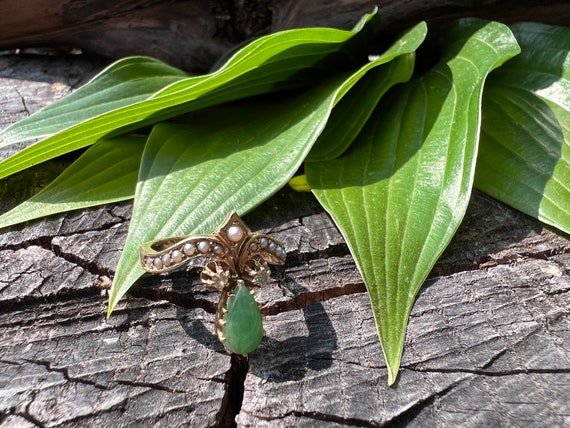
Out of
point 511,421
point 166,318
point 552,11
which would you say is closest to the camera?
point 511,421

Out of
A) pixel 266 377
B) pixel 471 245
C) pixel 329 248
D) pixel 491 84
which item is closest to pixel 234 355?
pixel 266 377

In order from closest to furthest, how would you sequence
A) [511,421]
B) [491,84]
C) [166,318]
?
[511,421]
[166,318]
[491,84]

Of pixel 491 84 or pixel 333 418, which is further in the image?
pixel 491 84

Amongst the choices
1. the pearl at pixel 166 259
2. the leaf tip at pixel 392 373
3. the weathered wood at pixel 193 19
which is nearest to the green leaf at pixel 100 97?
the weathered wood at pixel 193 19

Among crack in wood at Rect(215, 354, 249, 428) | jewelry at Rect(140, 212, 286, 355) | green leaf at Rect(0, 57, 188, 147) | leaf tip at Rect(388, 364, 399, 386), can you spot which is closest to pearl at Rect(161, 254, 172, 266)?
jewelry at Rect(140, 212, 286, 355)

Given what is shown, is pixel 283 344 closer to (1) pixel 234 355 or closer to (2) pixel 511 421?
(1) pixel 234 355

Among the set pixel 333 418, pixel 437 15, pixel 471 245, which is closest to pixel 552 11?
pixel 437 15

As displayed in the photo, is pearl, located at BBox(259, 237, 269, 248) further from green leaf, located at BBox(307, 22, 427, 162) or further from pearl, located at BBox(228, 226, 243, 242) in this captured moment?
green leaf, located at BBox(307, 22, 427, 162)

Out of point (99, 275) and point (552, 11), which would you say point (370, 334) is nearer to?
point (99, 275)
